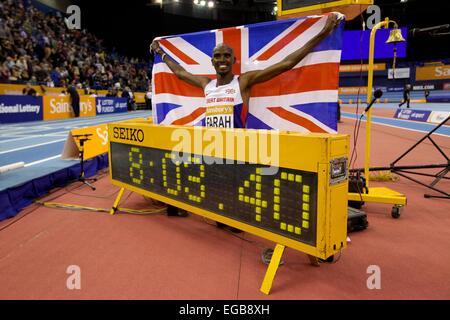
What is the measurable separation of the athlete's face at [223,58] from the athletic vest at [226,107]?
16 cm

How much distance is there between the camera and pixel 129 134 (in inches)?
141

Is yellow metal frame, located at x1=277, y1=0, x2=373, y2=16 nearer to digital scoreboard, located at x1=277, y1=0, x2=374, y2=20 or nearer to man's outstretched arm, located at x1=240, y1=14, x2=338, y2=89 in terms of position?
digital scoreboard, located at x1=277, y1=0, x2=374, y2=20

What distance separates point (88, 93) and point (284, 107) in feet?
57.1

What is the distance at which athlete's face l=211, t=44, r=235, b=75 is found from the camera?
10.6 ft

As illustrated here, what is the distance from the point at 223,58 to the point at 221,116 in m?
0.59

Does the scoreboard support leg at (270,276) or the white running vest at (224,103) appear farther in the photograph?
the white running vest at (224,103)

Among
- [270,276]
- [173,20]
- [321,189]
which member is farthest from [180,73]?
[173,20]

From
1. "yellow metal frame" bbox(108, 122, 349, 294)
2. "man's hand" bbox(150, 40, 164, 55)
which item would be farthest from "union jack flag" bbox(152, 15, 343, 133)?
"yellow metal frame" bbox(108, 122, 349, 294)

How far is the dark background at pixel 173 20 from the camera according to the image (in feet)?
90.3

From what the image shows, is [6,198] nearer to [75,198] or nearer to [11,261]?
[75,198]

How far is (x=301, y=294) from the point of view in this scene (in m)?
2.12

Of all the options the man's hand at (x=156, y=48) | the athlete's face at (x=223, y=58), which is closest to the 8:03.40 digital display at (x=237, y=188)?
the athlete's face at (x=223, y=58)

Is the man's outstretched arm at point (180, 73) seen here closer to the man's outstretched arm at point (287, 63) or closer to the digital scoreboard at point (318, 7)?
the man's outstretched arm at point (287, 63)
